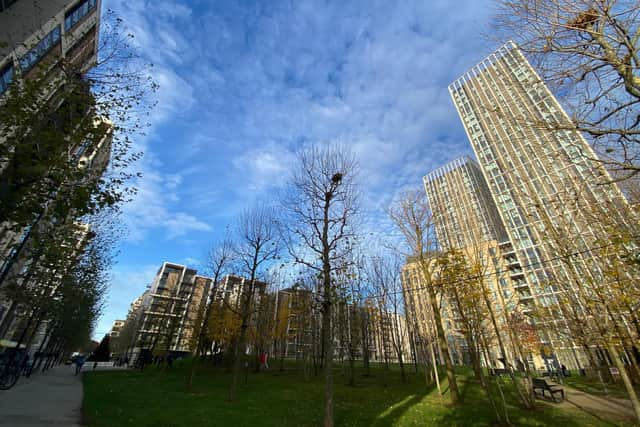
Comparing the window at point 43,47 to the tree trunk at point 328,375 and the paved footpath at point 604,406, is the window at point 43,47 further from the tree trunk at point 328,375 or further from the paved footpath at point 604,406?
the paved footpath at point 604,406

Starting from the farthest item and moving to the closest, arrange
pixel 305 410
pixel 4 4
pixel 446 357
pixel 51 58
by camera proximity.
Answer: pixel 446 357, pixel 305 410, pixel 4 4, pixel 51 58

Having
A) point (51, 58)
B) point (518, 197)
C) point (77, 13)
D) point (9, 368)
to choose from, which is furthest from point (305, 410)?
point (77, 13)

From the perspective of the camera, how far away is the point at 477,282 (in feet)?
39.2

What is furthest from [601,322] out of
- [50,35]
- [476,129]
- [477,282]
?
[476,129]

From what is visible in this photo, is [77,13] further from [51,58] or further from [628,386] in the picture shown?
[628,386]

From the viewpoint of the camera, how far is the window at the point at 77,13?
16.9 meters

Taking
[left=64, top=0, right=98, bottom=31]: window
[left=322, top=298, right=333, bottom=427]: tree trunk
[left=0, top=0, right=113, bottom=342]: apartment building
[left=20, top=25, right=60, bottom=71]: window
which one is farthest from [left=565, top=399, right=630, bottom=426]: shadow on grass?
[left=64, top=0, right=98, bottom=31]: window

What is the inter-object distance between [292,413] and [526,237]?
6362 cm

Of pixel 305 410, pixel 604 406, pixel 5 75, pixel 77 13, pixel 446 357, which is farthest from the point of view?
pixel 77 13

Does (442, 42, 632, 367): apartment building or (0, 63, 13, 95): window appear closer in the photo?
(442, 42, 632, 367): apartment building

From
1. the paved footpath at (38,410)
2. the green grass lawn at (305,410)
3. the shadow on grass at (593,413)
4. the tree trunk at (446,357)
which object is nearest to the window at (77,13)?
the paved footpath at (38,410)

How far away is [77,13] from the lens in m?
18.0

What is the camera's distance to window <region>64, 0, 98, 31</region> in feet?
55.5

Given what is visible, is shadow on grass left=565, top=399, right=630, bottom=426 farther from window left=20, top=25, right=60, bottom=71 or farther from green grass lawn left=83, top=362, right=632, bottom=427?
window left=20, top=25, right=60, bottom=71
